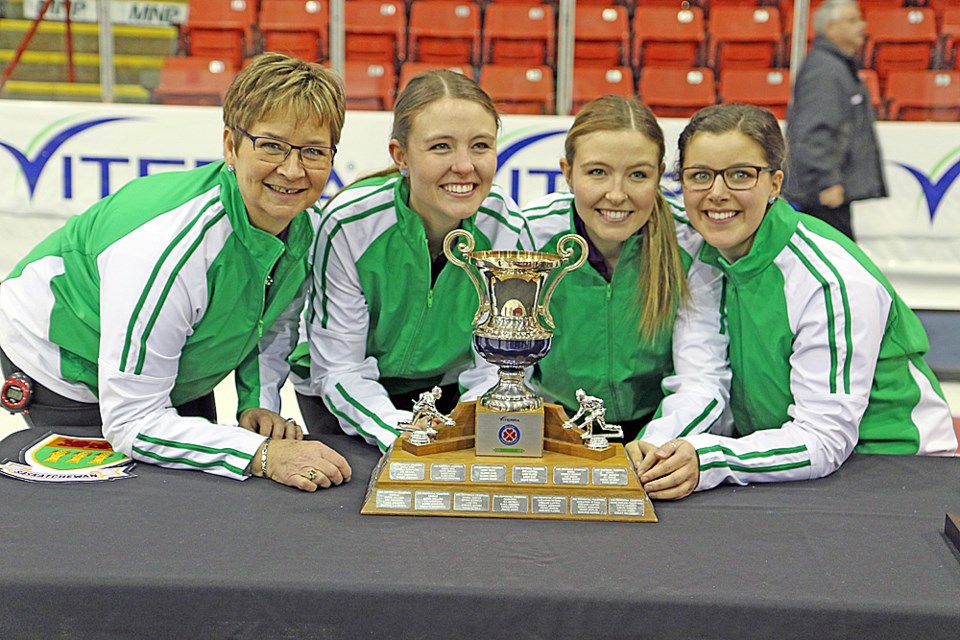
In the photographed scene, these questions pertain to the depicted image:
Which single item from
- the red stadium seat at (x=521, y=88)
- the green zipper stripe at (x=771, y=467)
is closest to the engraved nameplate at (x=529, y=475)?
the green zipper stripe at (x=771, y=467)

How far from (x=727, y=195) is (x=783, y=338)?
0.87 feet

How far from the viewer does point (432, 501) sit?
146 cm

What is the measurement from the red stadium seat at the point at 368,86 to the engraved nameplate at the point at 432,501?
377 centimetres

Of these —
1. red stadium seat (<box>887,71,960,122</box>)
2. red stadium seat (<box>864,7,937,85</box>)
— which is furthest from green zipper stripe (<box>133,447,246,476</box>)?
red stadium seat (<box>864,7,937,85</box>)

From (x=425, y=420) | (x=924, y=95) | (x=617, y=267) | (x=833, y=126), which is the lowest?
(x=425, y=420)

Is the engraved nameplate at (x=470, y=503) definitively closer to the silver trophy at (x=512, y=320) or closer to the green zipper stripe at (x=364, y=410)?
the silver trophy at (x=512, y=320)

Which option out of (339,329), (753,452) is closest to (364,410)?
(339,329)

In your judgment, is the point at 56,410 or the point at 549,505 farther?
the point at 56,410

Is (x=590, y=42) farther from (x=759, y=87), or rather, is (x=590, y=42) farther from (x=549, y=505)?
(x=549, y=505)

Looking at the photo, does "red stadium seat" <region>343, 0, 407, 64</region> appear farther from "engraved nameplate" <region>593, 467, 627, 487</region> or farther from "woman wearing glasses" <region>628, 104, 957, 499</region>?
"engraved nameplate" <region>593, 467, 627, 487</region>

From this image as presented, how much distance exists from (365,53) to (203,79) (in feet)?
2.65

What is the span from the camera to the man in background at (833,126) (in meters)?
4.05

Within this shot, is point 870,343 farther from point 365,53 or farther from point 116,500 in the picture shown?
point 365,53

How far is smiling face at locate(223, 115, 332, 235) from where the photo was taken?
1636mm
